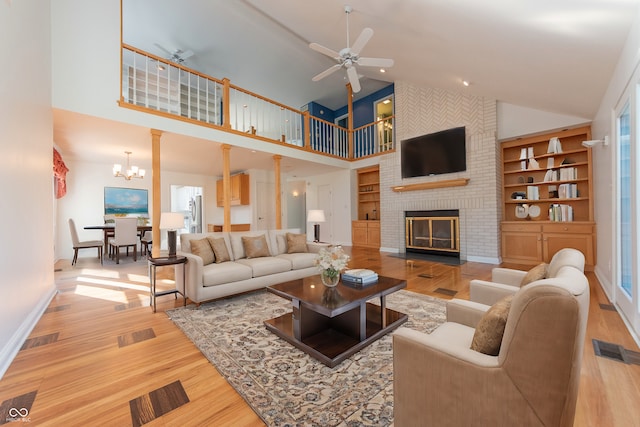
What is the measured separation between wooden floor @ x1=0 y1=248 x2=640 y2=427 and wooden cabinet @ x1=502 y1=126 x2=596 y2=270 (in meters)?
1.98

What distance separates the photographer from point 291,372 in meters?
1.76

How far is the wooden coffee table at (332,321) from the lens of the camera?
1931mm

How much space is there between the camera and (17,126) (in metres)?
2.25

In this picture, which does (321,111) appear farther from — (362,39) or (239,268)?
(239,268)

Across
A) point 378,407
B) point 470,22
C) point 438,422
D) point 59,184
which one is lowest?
point 378,407

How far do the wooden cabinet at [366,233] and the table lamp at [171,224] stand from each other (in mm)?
5519

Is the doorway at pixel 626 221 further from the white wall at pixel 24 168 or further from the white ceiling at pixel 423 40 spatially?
the white wall at pixel 24 168

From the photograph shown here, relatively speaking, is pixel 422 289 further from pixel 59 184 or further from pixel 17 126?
pixel 59 184

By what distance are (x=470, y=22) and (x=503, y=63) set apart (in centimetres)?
109

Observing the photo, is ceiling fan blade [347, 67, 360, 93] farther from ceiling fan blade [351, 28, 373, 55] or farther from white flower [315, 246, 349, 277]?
white flower [315, 246, 349, 277]

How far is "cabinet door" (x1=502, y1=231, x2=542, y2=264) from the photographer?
4.99 m

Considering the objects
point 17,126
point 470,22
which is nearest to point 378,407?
point 17,126

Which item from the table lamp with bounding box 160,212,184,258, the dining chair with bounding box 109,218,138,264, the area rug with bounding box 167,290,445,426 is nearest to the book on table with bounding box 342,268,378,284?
the area rug with bounding box 167,290,445,426

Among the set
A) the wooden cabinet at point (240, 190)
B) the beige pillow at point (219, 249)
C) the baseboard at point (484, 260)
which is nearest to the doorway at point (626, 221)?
the baseboard at point (484, 260)
